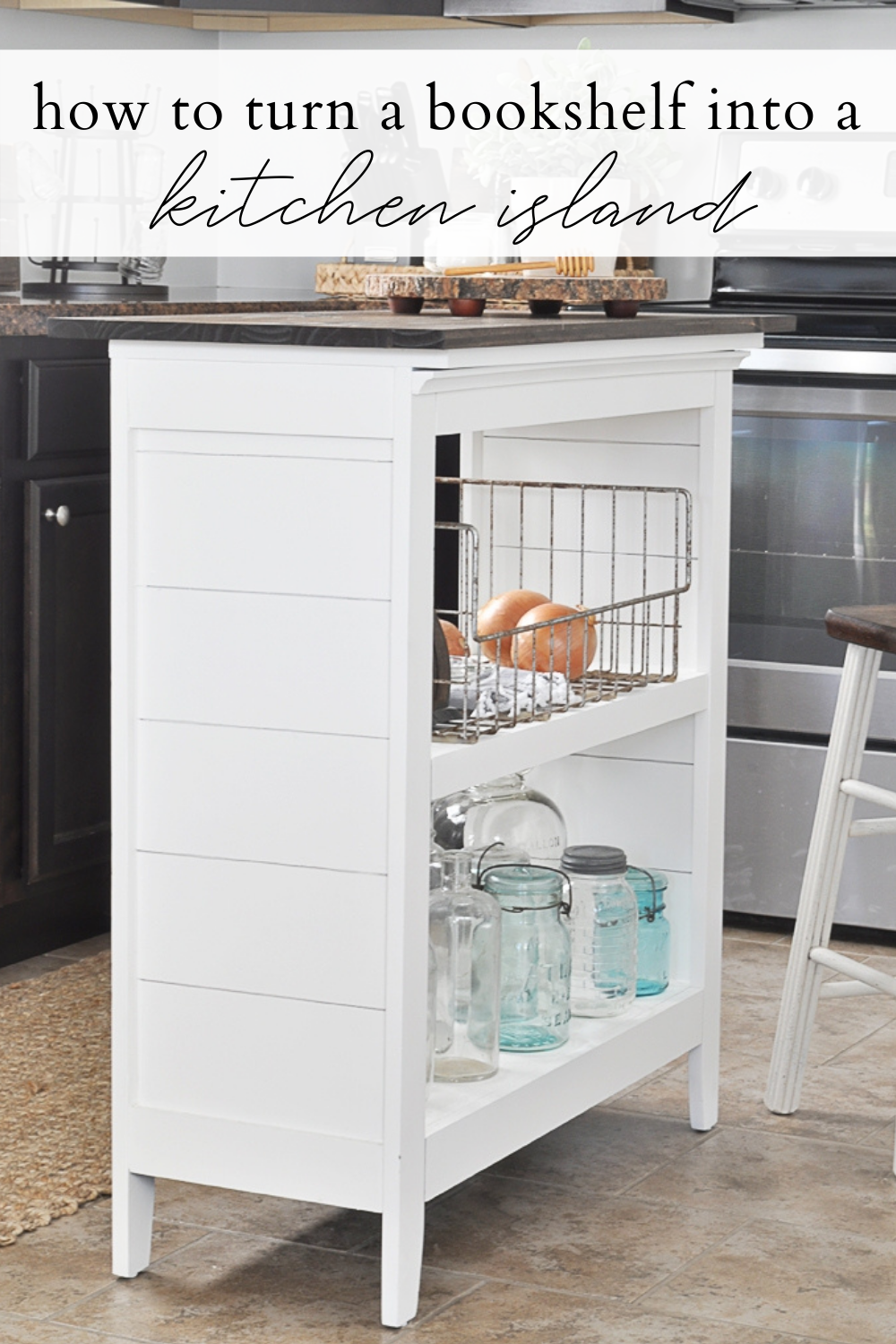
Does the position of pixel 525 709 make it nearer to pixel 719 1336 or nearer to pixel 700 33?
pixel 719 1336

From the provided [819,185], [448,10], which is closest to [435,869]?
[819,185]

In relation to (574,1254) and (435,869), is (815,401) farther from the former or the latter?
(574,1254)

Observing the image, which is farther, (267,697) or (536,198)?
(536,198)

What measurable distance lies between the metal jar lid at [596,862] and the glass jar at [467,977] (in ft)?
0.69

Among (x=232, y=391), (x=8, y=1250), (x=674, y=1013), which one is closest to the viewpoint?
(x=232, y=391)

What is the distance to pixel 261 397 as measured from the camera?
172cm

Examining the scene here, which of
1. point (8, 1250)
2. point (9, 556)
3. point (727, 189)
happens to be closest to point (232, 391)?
point (8, 1250)

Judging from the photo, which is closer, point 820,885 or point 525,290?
point 525,290

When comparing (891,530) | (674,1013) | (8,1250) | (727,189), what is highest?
(727,189)

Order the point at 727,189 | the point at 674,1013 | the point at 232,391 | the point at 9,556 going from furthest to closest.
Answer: the point at 727,189
the point at 9,556
the point at 674,1013
the point at 232,391

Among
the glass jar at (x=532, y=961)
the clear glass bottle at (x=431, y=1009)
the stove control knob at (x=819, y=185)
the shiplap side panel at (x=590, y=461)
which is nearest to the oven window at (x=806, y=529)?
the stove control knob at (x=819, y=185)

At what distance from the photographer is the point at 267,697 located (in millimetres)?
1750

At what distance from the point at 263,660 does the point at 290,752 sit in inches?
3.4

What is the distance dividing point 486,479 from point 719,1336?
1.05 metres
